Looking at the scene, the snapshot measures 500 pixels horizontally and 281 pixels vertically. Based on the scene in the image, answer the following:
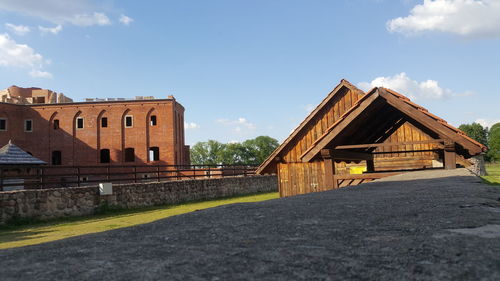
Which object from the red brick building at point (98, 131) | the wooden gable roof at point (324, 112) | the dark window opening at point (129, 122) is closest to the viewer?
the wooden gable roof at point (324, 112)

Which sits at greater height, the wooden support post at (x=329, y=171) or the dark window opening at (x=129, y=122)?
the dark window opening at (x=129, y=122)

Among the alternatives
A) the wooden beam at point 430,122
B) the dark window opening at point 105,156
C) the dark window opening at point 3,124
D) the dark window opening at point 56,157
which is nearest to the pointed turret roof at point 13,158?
the dark window opening at point 105,156

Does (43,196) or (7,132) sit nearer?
(43,196)

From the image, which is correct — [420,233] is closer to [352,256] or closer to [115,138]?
[352,256]

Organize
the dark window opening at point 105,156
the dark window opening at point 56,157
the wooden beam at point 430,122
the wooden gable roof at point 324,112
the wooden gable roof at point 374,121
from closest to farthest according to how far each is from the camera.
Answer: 1. the wooden beam at point 430,122
2. the wooden gable roof at point 374,121
3. the wooden gable roof at point 324,112
4. the dark window opening at point 105,156
5. the dark window opening at point 56,157

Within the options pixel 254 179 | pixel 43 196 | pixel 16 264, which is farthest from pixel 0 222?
pixel 254 179

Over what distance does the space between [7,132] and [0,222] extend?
31557mm

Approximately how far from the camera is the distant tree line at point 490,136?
80.8 m

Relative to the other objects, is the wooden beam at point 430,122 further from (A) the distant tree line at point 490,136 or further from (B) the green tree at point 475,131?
(B) the green tree at point 475,131

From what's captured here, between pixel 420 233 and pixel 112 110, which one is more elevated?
pixel 112 110

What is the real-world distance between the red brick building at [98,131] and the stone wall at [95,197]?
16.3 meters

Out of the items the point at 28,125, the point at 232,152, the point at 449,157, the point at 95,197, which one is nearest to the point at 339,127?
the point at 449,157

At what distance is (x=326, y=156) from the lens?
9.48 metres

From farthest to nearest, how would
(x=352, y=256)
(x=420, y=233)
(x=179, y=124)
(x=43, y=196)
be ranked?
(x=179, y=124) < (x=43, y=196) < (x=420, y=233) < (x=352, y=256)
